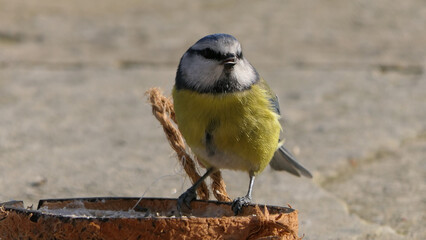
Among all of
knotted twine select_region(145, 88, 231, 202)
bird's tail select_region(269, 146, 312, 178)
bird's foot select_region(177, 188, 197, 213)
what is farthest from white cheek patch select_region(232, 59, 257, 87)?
bird's tail select_region(269, 146, 312, 178)

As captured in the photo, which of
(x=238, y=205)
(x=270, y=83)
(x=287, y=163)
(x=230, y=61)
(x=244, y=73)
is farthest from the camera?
(x=270, y=83)

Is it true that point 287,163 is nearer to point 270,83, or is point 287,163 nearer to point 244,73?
point 244,73

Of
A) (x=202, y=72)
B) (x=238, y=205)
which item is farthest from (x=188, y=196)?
(x=202, y=72)

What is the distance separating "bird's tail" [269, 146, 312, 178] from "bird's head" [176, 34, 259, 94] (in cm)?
65

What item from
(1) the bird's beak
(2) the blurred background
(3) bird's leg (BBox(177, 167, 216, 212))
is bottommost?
(2) the blurred background

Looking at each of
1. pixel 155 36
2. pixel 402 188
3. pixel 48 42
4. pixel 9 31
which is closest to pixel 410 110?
pixel 402 188

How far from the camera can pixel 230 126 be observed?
2875mm

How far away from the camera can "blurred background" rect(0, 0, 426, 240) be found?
397cm

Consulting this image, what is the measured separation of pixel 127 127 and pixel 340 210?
1954 millimetres

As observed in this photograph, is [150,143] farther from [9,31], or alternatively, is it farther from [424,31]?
[424,31]

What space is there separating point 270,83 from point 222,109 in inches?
127

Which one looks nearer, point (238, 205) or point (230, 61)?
point (238, 205)

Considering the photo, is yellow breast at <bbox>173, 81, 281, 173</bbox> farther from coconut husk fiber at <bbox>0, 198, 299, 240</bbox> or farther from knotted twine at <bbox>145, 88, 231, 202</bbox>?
coconut husk fiber at <bbox>0, 198, 299, 240</bbox>

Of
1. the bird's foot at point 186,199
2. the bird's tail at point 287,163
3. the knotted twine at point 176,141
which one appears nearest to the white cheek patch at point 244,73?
the knotted twine at point 176,141
